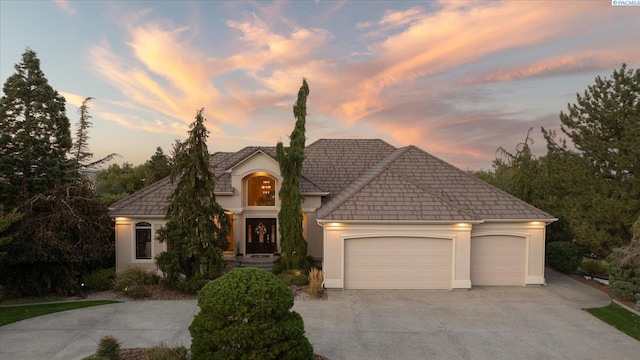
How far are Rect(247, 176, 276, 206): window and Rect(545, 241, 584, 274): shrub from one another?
14456 mm

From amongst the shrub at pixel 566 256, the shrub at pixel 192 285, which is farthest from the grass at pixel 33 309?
the shrub at pixel 566 256

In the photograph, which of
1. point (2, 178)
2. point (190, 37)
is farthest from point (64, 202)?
point (190, 37)

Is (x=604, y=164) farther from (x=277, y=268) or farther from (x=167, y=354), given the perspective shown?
(x=167, y=354)

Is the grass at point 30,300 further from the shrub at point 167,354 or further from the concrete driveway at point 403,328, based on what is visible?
the shrub at point 167,354

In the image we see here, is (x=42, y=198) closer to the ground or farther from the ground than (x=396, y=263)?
farther from the ground

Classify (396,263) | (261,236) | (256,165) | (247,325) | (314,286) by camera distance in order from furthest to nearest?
(261,236) → (256,165) → (396,263) → (314,286) → (247,325)

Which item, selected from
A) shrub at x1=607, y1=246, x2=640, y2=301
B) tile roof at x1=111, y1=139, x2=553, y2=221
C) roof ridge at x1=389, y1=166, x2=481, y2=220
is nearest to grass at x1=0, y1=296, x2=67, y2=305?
tile roof at x1=111, y1=139, x2=553, y2=221

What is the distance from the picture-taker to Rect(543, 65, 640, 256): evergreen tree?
1324 centimetres

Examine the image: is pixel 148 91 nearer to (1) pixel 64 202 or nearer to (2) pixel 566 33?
(1) pixel 64 202

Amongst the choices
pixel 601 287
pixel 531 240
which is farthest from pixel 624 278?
pixel 531 240

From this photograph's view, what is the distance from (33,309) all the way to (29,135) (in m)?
6.98

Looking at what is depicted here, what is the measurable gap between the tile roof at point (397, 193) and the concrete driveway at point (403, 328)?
314 cm

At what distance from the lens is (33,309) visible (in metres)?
11.4

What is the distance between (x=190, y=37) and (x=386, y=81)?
10.7 m
